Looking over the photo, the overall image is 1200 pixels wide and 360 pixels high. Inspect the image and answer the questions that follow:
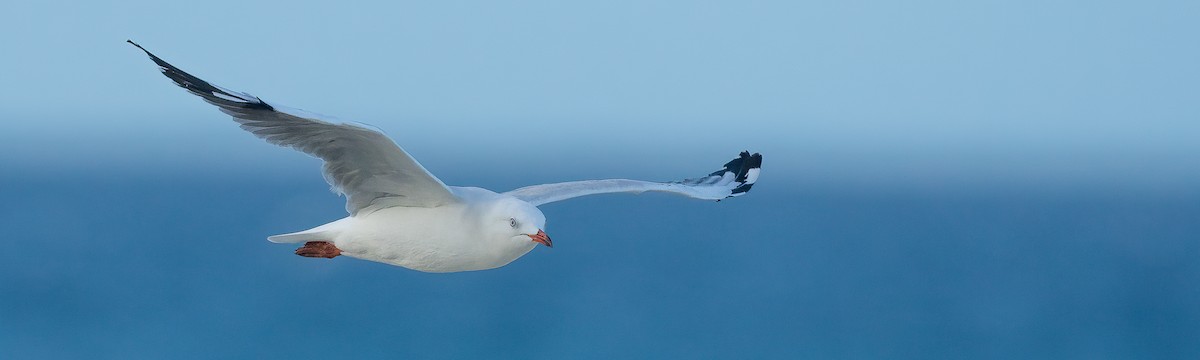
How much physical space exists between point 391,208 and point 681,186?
2.46 metres

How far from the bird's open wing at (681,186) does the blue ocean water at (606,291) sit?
2994 cm

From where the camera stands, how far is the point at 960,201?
8606 cm

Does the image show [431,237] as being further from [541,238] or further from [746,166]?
[746,166]

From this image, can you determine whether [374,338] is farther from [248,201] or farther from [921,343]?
[248,201]

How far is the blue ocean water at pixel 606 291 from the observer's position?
42844 mm

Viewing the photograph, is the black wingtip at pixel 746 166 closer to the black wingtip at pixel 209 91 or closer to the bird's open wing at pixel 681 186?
the bird's open wing at pixel 681 186

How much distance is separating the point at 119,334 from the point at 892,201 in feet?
162

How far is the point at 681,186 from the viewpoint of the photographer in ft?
31.5

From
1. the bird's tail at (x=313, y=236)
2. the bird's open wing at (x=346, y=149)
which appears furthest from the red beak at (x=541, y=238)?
the bird's tail at (x=313, y=236)

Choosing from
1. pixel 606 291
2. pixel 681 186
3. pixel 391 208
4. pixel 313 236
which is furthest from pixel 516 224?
pixel 606 291

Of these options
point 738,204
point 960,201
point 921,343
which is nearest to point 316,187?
point 738,204

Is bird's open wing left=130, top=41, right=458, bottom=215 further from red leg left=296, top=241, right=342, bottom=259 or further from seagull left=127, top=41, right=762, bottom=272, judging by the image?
red leg left=296, top=241, right=342, bottom=259

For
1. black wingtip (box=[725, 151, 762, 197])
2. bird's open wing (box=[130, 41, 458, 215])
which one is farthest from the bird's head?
black wingtip (box=[725, 151, 762, 197])

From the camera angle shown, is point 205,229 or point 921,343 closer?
point 921,343
